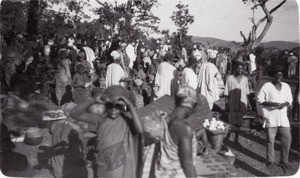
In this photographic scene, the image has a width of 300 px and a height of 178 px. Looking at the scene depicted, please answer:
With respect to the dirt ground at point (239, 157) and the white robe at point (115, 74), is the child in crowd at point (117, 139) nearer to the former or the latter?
the dirt ground at point (239, 157)

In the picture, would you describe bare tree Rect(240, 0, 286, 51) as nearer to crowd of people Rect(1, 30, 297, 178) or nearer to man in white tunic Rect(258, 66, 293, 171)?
crowd of people Rect(1, 30, 297, 178)

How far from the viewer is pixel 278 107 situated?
549 cm

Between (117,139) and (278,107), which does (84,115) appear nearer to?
(117,139)

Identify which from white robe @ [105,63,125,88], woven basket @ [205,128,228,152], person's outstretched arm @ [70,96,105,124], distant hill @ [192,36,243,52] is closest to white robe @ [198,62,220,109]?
white robe @ [105,63,125,88]

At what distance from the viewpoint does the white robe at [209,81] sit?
812 cm

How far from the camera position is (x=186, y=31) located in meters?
20.7

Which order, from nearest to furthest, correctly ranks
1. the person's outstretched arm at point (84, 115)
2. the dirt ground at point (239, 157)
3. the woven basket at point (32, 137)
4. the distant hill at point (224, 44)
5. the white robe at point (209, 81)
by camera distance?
the person's outstretched arm at point (84, 115)
the dirt ground at point (239, 157)
the woven basket at point (32, 137)
the white robe at point (209, 81)
the distant hill at point (224, 44)

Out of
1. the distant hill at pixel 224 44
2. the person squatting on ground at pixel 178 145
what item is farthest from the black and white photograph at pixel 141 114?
the distant hill at pixel 224 44

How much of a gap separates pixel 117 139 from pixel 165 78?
406cm

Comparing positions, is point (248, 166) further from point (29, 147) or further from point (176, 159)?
point (29, 147)

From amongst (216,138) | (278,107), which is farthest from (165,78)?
(278,107)

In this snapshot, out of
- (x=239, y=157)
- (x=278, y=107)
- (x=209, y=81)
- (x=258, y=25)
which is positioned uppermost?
(x=258, y=25)

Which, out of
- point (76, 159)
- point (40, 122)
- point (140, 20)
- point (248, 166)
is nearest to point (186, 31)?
point (140, 20)

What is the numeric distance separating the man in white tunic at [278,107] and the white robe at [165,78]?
2.13 m
